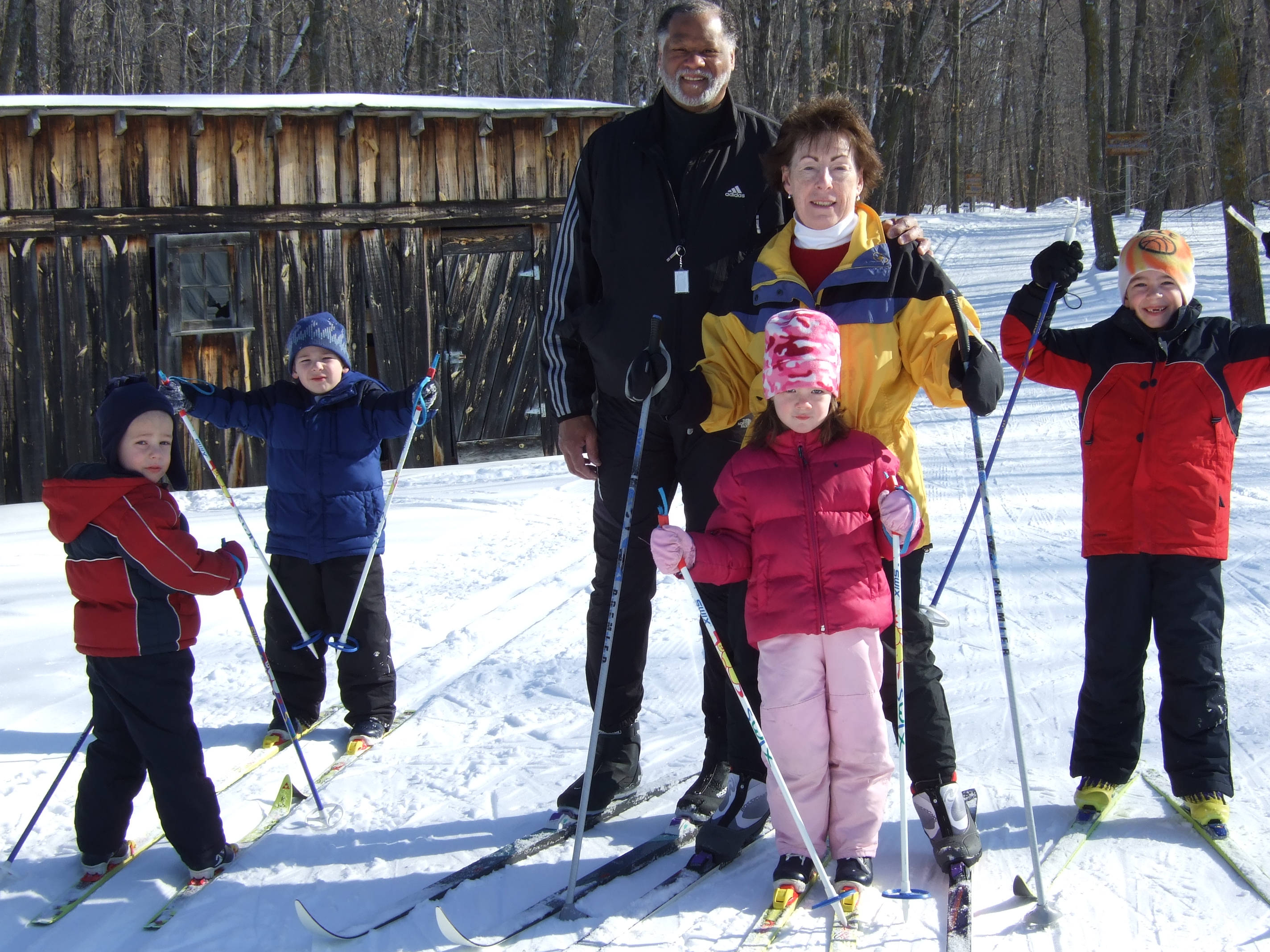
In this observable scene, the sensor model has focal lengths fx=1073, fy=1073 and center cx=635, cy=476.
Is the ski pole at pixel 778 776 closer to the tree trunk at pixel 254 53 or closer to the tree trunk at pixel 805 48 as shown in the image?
the tree trunk at pixel 805 48

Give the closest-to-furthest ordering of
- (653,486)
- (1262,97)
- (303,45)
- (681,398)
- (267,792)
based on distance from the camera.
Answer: (681,398) → (653,486) → (267,792) → (1262,97) → (303,45)

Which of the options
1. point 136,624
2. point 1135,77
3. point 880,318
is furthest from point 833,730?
point 1135,77

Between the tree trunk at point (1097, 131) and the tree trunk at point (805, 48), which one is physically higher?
the tree trunk at point (805, 48)

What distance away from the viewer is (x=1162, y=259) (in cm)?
297

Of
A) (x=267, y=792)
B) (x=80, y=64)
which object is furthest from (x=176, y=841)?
(x=80, y=64)

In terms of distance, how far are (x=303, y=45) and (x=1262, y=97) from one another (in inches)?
764

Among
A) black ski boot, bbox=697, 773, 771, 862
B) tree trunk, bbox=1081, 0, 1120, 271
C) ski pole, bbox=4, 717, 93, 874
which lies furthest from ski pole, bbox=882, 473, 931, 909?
tree trunk, bbox=1081, 0, 1120, 271

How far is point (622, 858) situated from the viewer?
2879 mm

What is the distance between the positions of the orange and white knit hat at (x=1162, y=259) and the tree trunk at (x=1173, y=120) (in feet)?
36.2

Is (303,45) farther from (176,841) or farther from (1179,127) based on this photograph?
(176,841)

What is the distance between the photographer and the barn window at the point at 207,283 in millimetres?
10055

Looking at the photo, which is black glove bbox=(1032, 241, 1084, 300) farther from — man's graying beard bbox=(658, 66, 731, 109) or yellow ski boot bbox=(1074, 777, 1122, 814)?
yellow ski boot bbox=(1074, 777, 1122, 814)

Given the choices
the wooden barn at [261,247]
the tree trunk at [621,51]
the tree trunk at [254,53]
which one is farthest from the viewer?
the tree trunk at [254,53]

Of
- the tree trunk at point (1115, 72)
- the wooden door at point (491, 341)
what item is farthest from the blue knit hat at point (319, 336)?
the tree trunk at point (1115, 72)
